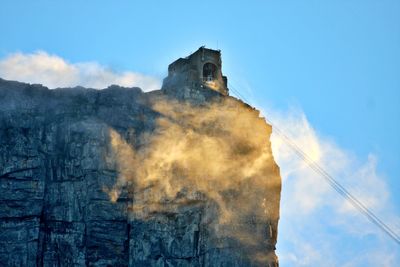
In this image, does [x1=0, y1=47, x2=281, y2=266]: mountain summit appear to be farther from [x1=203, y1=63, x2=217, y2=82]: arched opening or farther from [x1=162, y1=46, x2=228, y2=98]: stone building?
[x1=203, y1=63, x2=217, y2=82]: arched opening

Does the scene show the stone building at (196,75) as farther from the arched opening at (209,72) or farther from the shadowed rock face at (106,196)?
the shadowed rock face at (106,196)

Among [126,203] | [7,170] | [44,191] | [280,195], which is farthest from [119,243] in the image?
[280,195]

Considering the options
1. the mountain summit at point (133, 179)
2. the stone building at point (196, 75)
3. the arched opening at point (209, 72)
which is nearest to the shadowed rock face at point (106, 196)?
the mountain summit at point (133, 179)

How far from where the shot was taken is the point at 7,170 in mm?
Result: 75062

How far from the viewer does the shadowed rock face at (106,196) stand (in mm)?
74688

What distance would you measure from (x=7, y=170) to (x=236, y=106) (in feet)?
95.5

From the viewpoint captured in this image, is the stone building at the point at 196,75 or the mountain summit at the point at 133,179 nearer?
the mountain summit at the point at 133,179

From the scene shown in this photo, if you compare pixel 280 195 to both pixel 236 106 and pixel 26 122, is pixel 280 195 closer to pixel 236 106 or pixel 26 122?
pixel 236 106

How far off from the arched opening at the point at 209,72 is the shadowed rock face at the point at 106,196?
200 inches

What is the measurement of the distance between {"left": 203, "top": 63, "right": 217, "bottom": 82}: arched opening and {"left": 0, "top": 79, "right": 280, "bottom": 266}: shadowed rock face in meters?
5.09

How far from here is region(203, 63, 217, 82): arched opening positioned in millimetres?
86706

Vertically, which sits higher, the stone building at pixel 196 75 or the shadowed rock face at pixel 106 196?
the stone building at pixel 196 75

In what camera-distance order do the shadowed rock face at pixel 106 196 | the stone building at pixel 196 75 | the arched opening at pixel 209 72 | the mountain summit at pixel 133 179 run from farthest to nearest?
the arched opening at pixel 209 72 → the stone building at pixel 196 75 → the mountain summit at pixel 133 179 → the shadowed rock face at pixel 106 196

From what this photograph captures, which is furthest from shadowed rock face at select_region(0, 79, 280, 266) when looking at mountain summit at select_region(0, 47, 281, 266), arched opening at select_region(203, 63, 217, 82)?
arched opening at select_region(203, 63, 217, 82)
